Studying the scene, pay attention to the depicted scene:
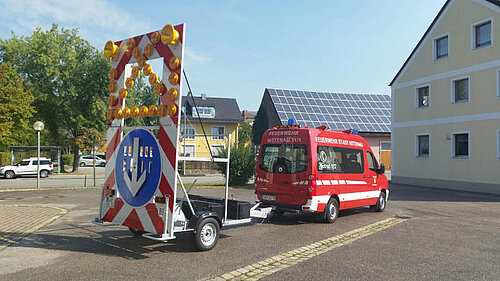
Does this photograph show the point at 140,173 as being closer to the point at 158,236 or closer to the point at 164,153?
the point at 164,153

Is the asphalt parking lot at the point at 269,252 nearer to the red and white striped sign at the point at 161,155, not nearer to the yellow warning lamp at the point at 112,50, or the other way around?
the red and white striped sign at the point at 161,155

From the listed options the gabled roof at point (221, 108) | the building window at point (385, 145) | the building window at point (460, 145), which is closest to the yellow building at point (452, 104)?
the building window at point (460, 145)

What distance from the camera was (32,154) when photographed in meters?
40.0

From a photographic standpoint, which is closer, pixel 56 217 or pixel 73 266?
pixel 73 266

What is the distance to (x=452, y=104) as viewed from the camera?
74.5 feet

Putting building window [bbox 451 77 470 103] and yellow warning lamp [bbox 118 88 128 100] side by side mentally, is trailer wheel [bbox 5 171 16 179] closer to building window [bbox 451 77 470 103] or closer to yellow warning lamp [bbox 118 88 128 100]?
yellow warning lamp [bbox 118 88 128 100]

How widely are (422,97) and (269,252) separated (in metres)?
21.5

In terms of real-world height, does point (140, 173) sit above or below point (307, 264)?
above

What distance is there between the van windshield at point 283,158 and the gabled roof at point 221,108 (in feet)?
134

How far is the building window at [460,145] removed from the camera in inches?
862

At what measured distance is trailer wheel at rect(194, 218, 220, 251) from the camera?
682 centimetres

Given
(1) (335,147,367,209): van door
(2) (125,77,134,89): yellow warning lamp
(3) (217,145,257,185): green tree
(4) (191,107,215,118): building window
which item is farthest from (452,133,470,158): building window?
(4) (191,107,215,118): building window

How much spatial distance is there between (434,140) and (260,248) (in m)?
19.4

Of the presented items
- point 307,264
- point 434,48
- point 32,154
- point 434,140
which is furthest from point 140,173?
point 32,154
